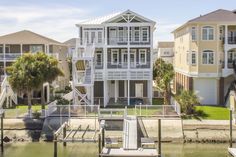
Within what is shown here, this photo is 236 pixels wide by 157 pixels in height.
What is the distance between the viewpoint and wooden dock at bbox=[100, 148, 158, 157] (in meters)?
30.8

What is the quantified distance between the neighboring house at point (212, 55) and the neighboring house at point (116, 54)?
4.75 metres

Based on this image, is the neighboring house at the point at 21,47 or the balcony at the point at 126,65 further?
the neighboring house at the point at 21,47

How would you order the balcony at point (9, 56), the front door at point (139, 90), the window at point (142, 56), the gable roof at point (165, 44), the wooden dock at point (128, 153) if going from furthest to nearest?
the gable roof at point (165, 44)
the balcony at point (9, 56)
the front door at point (139, 90)
the window at point (142, 56)
the wooden dock at point (128, 153)

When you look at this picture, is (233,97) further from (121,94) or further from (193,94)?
(121,94)

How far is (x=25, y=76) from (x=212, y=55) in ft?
67.0

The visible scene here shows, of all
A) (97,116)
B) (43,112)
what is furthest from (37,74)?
(97,116)

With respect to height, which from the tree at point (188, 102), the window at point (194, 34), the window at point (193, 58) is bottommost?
the tree at point (188, 102)

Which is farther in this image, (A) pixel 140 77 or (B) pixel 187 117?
(A) pixel 140 77

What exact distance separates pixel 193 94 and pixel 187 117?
2559 millimetres

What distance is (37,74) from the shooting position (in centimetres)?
4138

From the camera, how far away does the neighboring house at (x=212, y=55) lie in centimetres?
4941

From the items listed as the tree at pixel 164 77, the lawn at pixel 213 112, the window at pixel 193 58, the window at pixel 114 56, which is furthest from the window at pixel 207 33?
the window at pixel 114 56

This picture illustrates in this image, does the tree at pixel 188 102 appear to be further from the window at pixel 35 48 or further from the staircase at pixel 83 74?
the window at pixel 35 48

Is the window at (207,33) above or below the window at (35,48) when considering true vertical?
above
